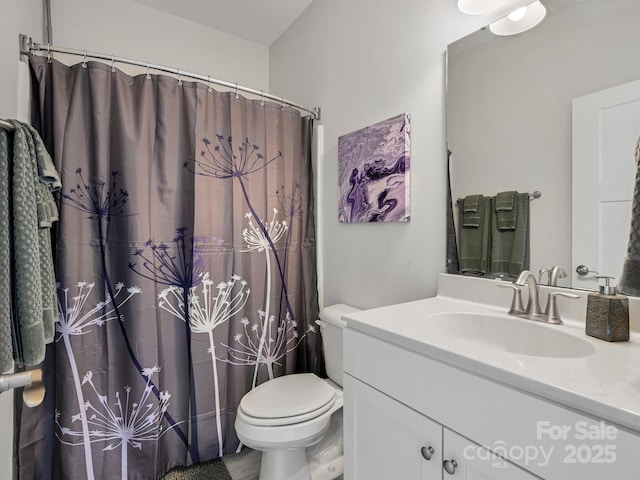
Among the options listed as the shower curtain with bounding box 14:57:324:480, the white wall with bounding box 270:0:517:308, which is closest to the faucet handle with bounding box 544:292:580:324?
the white wall with bounding box 270:0:517:308

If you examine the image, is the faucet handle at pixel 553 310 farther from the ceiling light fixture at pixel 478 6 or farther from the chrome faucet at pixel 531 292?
the ceiling light fixture at pixel 478 6

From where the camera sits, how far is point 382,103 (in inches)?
58.1

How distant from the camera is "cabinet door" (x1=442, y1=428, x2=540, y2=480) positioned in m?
0.60

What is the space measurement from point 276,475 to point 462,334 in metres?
0.95

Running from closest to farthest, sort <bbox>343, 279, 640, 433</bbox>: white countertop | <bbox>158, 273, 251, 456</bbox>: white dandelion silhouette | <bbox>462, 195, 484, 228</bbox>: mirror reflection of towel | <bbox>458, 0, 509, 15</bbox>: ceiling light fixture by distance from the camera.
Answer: <bbox>343, 279, 640, 433</bbox>: white countertop, <bbox>458, 0, 509, 15</bbox>: ceiling light fixture, <bbox>462, 195, 484, 228</bbox>: mirror reflection of towel, <bbox>158, 273, 251, 456</bbox>: white dandelion silhouette

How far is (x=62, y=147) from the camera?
1269 mm

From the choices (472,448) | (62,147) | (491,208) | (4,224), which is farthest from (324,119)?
(472,448)

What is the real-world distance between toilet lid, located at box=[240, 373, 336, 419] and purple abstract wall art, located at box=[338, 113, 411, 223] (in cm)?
82

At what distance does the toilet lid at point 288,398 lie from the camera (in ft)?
4.18

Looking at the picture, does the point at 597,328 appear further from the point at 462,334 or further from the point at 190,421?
the point at 190,421

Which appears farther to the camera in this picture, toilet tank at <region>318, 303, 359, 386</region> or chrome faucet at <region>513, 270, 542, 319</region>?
toilet tank at <region>318, 303, 359, 386</region>

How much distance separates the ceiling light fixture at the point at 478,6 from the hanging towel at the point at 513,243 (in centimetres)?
64

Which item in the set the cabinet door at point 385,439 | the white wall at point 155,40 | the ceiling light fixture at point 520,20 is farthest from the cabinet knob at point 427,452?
the white wall at point 155,40

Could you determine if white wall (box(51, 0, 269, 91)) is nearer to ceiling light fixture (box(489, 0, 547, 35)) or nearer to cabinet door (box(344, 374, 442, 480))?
ceiling light fixture (box(489, 0, 547, 35))
